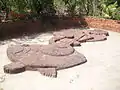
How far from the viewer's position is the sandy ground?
486 cm

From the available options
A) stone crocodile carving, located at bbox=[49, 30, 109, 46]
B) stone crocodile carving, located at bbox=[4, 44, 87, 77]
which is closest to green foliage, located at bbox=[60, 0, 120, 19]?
stone crocodile carving, located at bbox=[49, 30, 109, 46]

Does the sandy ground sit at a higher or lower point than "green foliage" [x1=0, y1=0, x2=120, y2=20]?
lower

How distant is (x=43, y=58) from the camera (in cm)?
581

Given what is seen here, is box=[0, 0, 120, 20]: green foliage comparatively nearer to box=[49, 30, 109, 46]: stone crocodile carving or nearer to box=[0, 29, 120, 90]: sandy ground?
box=[49, 30, 109, 46]: stone crocodile carving

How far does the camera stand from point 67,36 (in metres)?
7.43

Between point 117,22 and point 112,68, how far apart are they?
3.06 metres

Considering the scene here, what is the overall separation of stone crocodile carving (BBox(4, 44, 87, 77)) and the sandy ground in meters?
0.13

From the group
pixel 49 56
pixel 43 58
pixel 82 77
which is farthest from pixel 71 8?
pixel 82 77

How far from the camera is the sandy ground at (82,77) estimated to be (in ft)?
A: 15.9

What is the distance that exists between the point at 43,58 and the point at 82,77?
1.12 meters

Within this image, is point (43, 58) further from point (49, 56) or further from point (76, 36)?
point (76, 36)

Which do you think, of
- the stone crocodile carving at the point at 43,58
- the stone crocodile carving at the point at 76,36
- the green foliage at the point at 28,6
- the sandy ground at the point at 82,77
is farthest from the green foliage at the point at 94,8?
the stone crocodile carving at the point at 43,58

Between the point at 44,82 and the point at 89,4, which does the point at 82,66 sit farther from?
the point at 89,4

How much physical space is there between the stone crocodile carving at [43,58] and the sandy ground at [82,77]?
0.42 feet
